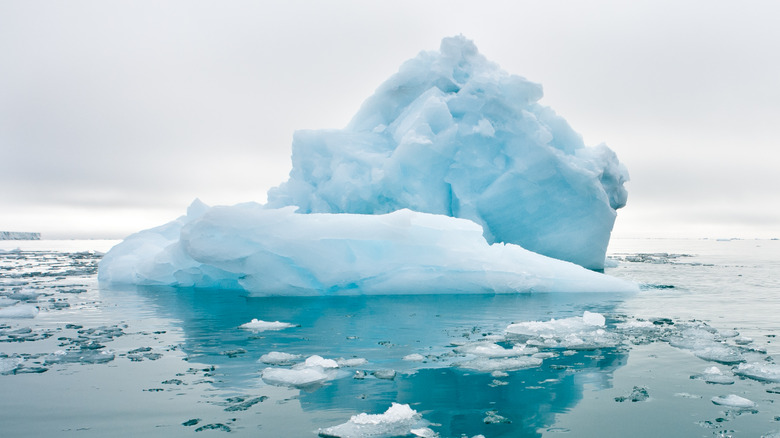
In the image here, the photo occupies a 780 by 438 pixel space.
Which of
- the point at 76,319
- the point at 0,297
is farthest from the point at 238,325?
the point at 0,297

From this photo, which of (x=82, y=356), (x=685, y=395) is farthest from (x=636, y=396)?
(x=82, y=356)

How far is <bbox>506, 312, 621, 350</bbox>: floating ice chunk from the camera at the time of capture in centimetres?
661

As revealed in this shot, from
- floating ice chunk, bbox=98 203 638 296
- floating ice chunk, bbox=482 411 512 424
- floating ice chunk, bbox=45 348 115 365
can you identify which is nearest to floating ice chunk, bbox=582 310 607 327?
floating ice chunk, bbox=482 411 512 424

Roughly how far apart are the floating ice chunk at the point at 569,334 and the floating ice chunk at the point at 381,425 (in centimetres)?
316

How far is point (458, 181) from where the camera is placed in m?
18.2

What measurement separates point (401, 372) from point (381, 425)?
158cm

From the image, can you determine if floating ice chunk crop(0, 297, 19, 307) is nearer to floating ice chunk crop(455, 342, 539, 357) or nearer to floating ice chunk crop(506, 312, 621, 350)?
floating ice chunk crop(455, 342, 539, 357)

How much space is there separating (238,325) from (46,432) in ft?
15.4

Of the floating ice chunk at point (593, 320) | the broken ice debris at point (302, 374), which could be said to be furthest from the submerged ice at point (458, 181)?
the broken ice debris at point (302, 374)

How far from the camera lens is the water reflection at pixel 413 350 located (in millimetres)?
4227

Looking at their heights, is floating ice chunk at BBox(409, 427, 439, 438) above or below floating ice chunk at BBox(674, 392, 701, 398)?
below

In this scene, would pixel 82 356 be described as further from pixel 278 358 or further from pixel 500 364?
pixel 500 364

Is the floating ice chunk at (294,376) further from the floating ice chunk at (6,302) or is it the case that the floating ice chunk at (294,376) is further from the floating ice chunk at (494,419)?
the floating ice chunk at (6,302)

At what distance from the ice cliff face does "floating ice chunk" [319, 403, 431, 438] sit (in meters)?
13.0
